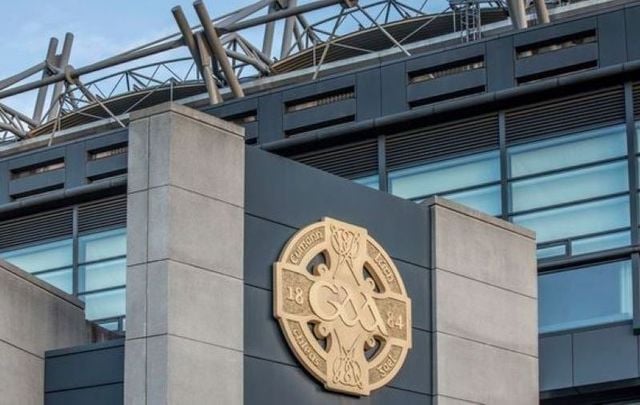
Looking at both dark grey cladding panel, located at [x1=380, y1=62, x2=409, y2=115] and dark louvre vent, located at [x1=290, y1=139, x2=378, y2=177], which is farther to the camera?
dark grey cladding panel, located at [x1=380, y1=62, x2=409, y2=115]

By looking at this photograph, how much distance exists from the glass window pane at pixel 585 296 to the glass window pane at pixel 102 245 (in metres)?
12.0

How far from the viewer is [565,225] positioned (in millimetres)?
39906

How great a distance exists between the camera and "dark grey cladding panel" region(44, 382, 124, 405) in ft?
94.6

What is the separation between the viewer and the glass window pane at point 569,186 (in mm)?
39531

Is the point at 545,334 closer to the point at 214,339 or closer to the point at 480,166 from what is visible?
the point at 480,166

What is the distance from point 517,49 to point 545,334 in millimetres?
7515

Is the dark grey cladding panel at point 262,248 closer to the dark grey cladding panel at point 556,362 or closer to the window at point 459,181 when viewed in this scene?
the dark grey cladding panel at point 556,362

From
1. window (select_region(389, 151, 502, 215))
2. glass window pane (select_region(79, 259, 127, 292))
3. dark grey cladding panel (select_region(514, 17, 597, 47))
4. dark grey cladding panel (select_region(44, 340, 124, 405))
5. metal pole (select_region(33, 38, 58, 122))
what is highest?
metal pole (select_region(33, 38, 58, 122))

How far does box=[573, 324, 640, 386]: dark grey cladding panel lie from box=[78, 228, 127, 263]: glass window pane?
13216mm

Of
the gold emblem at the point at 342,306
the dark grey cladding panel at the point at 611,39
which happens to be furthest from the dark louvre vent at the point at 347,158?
the gold emblem at the point at 342,306

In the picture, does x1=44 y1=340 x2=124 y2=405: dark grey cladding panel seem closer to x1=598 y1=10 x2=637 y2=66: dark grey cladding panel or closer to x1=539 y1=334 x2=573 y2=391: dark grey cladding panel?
x1=539 y1=334 x2=573 y2=391: dark grey cladding panel

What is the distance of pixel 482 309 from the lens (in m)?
33.8

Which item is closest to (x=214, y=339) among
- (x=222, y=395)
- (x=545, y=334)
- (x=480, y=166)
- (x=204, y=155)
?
(x=222, y=395)

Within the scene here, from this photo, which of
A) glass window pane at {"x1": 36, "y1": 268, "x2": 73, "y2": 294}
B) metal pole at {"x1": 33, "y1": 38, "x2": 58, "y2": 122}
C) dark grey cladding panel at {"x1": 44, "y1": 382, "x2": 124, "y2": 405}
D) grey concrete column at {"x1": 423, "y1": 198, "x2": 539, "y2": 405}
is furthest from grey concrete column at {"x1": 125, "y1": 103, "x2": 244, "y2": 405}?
metal pole at {"x1": 33, "y1": 38, "x2": 58, "y2": 122}
